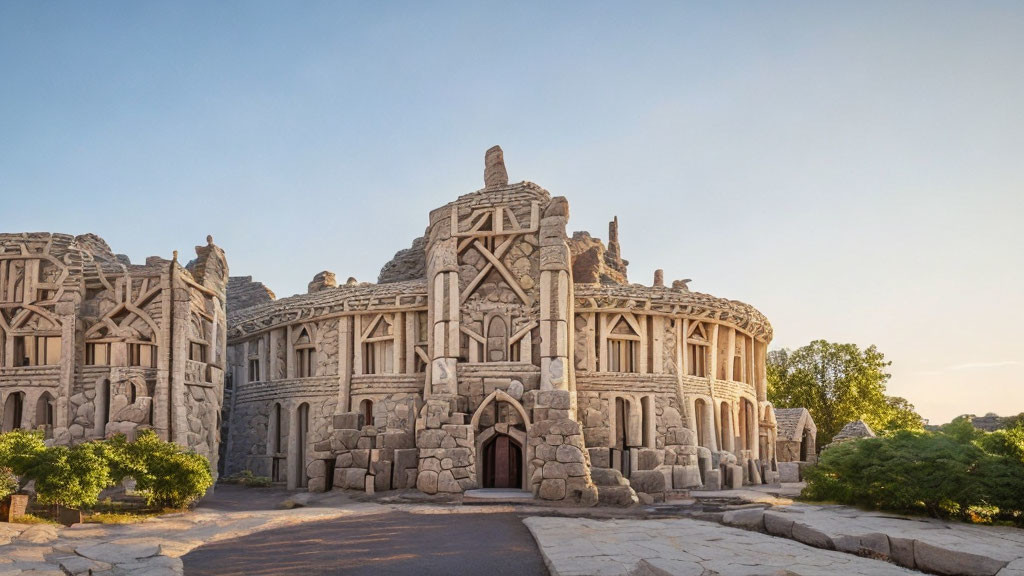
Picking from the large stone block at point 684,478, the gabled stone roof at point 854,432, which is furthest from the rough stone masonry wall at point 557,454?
the gabled stone roof at point 854,432

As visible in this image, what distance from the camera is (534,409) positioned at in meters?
20.5

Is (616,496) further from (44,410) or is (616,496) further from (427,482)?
(44,410)

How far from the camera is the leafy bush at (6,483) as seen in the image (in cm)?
1307

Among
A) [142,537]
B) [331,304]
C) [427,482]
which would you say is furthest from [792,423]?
[142,537]

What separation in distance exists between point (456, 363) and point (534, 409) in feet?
10.5

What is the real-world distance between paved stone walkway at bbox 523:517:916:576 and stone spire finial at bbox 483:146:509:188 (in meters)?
15.4

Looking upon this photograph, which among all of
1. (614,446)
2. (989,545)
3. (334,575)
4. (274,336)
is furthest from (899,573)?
(274,336)

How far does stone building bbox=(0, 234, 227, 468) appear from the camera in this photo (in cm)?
1898

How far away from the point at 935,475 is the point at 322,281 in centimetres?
2604

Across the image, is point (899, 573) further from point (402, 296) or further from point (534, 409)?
point (402, 296)

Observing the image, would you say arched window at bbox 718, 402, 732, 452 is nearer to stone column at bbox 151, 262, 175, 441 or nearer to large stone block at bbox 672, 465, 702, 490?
large stone block at bbox 672, 465, 702, 490

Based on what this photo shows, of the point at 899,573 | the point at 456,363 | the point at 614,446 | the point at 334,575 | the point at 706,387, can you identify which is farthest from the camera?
the point at 706,387

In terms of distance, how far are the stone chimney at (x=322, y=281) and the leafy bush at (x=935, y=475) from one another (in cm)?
2353

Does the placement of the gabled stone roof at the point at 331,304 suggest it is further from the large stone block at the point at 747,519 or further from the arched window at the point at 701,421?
the large stone block at the point at 747,519
